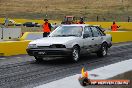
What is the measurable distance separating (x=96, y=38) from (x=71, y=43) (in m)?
2.25

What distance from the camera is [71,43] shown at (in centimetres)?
1346

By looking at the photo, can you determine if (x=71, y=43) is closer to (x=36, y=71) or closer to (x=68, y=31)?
(x=68, y=31)

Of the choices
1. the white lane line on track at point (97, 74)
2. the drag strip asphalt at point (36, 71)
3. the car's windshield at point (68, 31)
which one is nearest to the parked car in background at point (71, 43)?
the car's windshield at point (68, 31)

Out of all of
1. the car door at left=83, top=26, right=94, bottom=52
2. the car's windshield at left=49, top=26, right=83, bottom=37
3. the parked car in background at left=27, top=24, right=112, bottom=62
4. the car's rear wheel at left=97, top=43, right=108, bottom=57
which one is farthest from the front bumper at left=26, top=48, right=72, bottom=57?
the car's rear wheel at left=97, top=43, right=108, bottom=57

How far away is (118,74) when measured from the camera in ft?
25.6

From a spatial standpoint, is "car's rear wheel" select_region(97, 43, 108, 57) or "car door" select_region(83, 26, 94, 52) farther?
"car's rear wheel" select_region(97, 43, 108, 57)

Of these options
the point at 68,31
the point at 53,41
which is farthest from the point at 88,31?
the point at 53,41

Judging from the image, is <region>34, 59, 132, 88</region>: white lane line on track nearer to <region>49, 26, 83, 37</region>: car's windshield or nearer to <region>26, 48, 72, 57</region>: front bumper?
<region>26, 48, 72, 57</region>: front bumper

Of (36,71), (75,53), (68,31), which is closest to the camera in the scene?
(36,71)

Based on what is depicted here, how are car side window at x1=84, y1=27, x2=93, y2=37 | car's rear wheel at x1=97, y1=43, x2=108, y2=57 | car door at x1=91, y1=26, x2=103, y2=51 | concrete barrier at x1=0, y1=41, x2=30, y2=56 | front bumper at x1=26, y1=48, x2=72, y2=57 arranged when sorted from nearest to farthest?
front bumper at x1=26, y1=48, x2=72, y2=57, car side window at x1=84, y1=27, x2=93, y2=37, car door at x1=91, y1=26, x2=103, y2=51, car's rear wheel at x1=97, y1=43, x2=108, y2=57, concrete barrier at x1=0, y1=41, x2=30, y2=56

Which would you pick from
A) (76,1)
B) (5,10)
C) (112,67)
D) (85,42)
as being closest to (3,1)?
(5,10)

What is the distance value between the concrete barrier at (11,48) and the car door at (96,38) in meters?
3.92

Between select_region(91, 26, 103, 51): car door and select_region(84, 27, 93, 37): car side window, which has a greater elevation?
select_region(84, 27, 93, 37): car side window

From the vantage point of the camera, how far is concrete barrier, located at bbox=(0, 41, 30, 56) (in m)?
16.7
